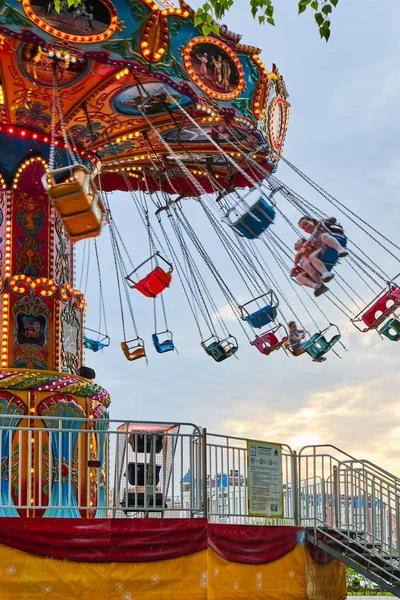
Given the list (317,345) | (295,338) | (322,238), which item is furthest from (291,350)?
(322,238)

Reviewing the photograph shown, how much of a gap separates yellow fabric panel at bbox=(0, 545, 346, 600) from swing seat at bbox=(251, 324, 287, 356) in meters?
4.73

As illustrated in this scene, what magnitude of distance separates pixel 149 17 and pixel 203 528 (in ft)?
23.3

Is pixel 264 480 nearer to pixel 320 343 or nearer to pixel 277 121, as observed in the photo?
pixel 320 343

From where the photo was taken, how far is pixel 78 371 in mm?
15617

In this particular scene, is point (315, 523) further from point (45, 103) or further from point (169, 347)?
point (45, 103)

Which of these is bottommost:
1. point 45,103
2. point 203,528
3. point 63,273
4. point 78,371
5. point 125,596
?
point 125,596

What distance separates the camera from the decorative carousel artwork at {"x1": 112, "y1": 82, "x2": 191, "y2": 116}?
14.3 m

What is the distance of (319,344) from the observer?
15664 mm

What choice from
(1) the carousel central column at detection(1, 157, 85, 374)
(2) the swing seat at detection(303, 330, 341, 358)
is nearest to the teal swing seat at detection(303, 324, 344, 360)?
(2) the swing seat at detection(303, 330, 341, 358)

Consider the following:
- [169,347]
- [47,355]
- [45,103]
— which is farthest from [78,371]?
[45,103]

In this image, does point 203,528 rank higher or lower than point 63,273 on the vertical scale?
lower

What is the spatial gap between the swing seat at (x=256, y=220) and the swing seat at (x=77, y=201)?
1.95m

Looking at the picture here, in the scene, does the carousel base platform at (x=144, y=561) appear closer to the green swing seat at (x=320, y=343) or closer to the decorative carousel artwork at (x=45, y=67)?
the green swing seat at (x=320, y=343)

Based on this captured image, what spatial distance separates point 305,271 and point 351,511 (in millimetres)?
3483
